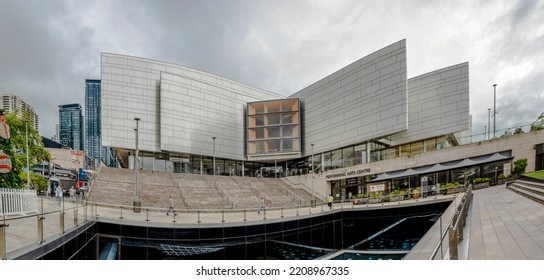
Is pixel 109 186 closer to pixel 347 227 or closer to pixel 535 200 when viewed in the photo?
pixel 347 227

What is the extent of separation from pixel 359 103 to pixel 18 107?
30.1m

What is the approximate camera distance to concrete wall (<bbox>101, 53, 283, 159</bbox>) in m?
34.0

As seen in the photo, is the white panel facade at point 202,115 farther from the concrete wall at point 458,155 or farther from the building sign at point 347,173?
the building sign at point 347,173

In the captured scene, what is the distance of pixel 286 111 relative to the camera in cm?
3975

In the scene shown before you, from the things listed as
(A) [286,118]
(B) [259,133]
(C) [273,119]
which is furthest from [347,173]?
(B) [259,133]

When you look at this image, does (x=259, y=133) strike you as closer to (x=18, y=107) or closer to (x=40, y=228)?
(x=18, y=107)

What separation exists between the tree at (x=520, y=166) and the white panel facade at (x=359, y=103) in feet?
33.8

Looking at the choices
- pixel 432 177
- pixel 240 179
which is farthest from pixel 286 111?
pixel 432 177

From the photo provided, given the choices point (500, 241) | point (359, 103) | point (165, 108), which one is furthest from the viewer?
point (165, 108)

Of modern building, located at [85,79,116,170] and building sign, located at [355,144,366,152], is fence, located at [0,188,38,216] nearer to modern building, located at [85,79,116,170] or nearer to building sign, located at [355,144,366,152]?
modern building, located at [85,79,116,170]

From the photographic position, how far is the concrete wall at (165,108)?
111 ft

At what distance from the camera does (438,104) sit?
101 ft

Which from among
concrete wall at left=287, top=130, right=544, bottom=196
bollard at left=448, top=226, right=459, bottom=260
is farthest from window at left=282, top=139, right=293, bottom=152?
bollard at left=448, top=226, right=459, bottom=260
